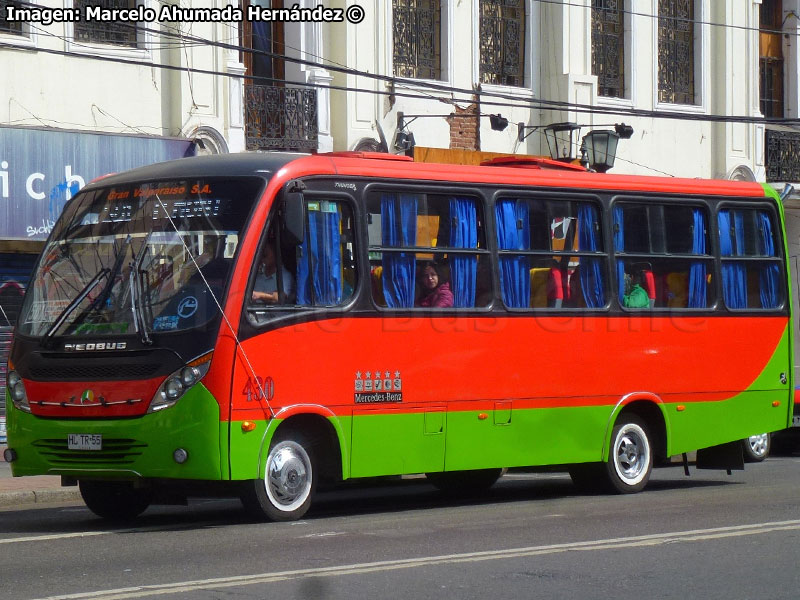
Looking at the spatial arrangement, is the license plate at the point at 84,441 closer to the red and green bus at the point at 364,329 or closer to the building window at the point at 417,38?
the red and green bus at the point at 364,329

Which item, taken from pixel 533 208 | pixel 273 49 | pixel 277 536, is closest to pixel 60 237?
pixel 277 536

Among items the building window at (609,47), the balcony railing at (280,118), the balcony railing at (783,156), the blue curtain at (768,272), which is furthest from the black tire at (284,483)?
the balcony railing at (783,156)

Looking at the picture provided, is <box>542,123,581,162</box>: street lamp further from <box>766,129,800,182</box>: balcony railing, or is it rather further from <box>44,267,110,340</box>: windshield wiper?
<box>44,267,110,340</box>: windshield wiper

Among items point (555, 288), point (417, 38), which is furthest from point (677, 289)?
point (417, 38)

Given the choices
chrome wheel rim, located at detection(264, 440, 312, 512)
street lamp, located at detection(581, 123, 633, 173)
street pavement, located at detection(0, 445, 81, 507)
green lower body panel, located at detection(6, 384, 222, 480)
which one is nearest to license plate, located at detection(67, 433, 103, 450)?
green lower body panel, located at detection(6, 384, 222, 480)

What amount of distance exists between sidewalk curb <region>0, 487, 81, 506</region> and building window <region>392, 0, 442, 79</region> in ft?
36.3

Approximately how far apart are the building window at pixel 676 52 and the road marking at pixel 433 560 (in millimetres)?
17476

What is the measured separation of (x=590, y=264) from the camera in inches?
548

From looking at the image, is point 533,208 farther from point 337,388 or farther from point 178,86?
point 178,86

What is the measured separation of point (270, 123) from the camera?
22297mm

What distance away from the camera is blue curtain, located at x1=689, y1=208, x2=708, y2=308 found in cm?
1479

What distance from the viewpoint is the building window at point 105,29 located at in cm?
2019

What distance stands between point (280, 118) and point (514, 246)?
9730mm

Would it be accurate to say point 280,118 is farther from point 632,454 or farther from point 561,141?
point 632,454
